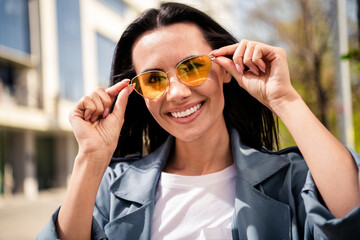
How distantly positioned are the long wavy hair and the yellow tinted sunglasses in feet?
0.86

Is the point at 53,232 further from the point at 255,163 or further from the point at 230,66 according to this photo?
the point at 230,66

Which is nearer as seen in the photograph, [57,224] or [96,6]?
[57,224]

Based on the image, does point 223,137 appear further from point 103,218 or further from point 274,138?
point 103,218

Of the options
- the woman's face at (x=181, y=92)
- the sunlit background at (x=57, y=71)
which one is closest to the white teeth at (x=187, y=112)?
the woman's face at (x=181, y=92)

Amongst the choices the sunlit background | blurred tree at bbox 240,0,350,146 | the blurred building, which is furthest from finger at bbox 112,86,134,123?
the blurred building

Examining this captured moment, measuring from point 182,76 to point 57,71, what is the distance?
802 inches

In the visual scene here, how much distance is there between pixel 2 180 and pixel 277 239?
770 inches

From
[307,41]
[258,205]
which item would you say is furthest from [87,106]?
[307,41]

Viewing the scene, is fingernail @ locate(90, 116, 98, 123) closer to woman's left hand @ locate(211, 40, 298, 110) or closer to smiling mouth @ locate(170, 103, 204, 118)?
smiling mouth @ locate(170, 103, 204, 118)

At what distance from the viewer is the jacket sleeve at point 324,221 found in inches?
53.8

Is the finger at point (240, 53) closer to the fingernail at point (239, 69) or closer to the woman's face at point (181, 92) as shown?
the fingernail at point (239, 69)

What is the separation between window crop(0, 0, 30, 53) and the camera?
17828 millimetres

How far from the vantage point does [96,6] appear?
25016mm

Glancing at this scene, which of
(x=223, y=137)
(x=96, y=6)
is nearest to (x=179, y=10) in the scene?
(x=223, y=137)
